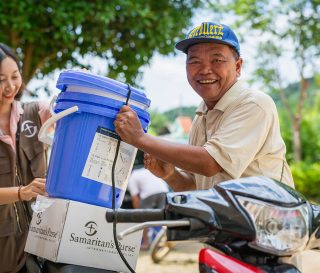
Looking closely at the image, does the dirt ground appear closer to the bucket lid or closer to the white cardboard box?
the white cardboard box

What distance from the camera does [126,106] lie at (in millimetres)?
1886

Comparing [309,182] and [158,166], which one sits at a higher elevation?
[309,182]

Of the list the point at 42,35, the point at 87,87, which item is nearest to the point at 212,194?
the point at 87,87

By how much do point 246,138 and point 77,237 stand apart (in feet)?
2.26

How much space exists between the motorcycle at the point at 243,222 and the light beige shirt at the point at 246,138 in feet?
1.84

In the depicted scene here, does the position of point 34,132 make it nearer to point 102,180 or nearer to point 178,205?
point 102,180

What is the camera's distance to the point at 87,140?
186cm

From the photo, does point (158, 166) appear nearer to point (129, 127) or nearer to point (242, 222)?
point (129, 127)

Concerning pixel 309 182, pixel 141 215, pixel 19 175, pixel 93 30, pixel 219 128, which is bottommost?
pixel 141 215

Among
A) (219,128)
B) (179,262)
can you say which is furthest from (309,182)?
(219,128)

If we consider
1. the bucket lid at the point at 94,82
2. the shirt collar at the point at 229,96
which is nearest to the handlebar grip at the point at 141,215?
the bucket lid at the point at 94,82

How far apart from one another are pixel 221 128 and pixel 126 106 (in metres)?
0.36

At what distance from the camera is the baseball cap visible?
199cm

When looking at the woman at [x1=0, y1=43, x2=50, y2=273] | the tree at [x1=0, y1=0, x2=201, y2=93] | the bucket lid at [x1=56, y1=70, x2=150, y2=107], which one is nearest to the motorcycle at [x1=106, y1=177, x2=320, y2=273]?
the bucket lid at [x1=56, y1=70, x2=150, y2=107]
